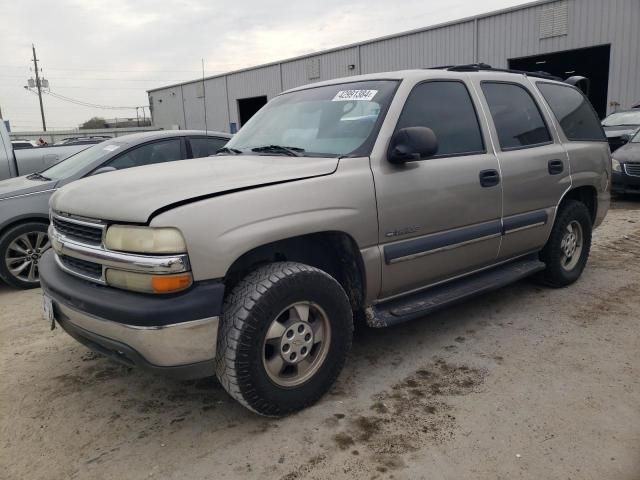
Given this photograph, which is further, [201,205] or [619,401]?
[619,401]

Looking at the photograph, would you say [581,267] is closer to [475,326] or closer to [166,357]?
[475,326]

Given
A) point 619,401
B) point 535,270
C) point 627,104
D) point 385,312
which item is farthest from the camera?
point 627,104

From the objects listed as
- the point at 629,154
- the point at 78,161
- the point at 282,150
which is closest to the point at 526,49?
the point at 629,154

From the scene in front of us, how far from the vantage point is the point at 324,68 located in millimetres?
25906

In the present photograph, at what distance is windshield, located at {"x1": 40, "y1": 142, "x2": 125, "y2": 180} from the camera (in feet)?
18.0

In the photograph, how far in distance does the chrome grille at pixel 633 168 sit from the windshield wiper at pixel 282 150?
836cm

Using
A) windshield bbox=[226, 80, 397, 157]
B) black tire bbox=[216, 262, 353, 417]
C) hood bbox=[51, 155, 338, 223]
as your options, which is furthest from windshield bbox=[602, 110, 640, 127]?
black tire bbox=[216, 262, 353, 417]

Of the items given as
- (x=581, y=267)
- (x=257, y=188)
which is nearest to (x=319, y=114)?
(x=257, y=188)

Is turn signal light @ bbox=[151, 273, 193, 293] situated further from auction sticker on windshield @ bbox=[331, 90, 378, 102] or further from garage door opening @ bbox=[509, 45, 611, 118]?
garage door opening @ bbox=[509, 45, 611, 118]

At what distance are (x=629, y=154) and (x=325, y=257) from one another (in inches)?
342

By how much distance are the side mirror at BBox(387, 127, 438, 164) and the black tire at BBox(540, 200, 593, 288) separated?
2020mm

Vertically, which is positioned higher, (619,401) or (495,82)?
(495,82)

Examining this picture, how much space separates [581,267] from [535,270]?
0.93m

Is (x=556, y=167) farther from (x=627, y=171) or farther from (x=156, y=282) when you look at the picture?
(x=627, y=171)
